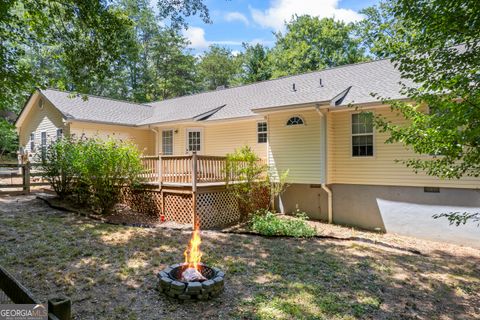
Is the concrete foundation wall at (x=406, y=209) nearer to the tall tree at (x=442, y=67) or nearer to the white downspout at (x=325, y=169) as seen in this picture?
the white downspout at (x=325, y=169)

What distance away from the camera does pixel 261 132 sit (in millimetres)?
12258

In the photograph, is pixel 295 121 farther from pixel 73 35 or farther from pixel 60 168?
pixel 60 168

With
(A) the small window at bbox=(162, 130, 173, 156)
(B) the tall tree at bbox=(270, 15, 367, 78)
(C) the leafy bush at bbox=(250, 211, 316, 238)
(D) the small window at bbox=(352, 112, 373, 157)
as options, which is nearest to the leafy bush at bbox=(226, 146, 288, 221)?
(C) the leafy bush at bbox=(250, 211, 316, 238)

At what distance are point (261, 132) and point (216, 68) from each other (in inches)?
1144

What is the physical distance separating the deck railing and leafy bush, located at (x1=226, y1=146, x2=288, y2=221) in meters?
0.29

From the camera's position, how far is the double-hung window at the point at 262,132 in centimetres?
1216

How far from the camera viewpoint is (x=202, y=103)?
52.8 ft

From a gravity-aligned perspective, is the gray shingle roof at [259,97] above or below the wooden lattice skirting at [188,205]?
above

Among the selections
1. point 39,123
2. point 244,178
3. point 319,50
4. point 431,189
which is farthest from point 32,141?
point 319,50

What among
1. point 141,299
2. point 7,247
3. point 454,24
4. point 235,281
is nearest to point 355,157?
point 235,281

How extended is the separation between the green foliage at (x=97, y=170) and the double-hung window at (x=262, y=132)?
4.76 m

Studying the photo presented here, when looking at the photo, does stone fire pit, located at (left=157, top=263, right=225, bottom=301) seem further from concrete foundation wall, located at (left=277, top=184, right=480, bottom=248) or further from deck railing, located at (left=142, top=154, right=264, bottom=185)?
concrete foundation wall, located at (left=277, top=184, right=480, bottom=248)

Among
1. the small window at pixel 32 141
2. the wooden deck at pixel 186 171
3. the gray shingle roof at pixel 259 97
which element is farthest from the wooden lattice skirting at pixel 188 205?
the small window at pixel 32 141

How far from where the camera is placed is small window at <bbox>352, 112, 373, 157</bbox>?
32.2ft
